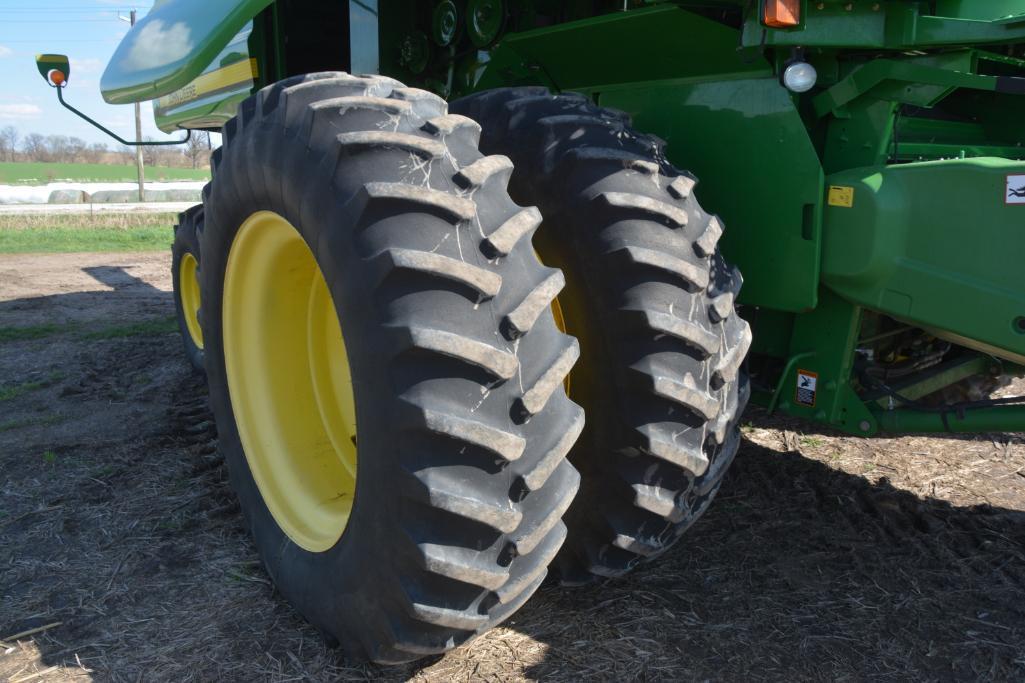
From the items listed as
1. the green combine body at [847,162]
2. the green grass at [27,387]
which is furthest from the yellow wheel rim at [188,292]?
the green combine body at [847,162]

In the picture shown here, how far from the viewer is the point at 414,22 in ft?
12.9

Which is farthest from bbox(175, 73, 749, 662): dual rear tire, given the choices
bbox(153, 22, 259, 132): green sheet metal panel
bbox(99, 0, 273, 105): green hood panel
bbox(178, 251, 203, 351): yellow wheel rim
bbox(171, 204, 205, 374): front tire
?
bbox(178, 251, 203, 351): yellow wheel rim

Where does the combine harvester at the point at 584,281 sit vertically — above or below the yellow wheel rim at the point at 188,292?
above

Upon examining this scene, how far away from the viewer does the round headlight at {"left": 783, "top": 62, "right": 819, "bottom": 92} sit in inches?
92.7

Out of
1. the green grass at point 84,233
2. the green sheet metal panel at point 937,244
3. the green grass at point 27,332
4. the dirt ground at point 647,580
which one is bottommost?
the green grass at point 84,233

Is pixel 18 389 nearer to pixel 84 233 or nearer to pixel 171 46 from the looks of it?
pixel 171 46

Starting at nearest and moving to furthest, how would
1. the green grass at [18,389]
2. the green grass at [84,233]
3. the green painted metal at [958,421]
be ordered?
the green painted metal at [958,421]
the green grass at [18,389]
the green grass at [84,233]

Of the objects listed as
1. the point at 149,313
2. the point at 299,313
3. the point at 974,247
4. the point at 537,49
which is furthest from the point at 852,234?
the point at 149,313

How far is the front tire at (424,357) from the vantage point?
1765mm

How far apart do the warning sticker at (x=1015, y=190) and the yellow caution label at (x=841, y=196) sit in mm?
358

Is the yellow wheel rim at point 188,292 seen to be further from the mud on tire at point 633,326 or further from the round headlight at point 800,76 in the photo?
the round headlight at point 800,76

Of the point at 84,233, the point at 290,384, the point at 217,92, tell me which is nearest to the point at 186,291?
the point at 217,92

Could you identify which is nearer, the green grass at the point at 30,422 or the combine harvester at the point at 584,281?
the combine harvester at the point at 584,281

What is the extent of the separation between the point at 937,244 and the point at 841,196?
267mm
